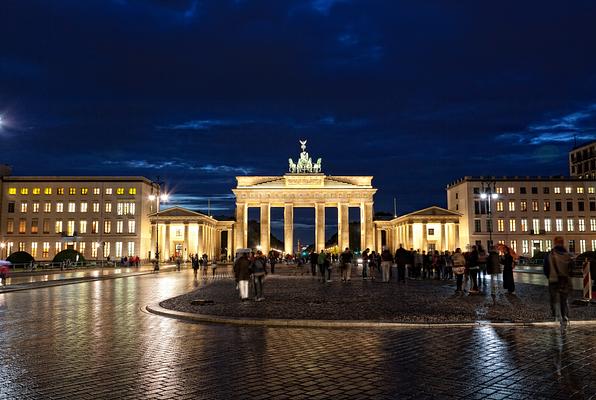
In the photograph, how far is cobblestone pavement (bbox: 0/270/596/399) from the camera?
724 cm

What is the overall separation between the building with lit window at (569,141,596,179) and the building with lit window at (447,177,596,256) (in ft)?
50.6

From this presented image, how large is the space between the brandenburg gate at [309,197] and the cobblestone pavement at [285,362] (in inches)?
3332

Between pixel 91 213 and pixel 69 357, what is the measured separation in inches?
3576

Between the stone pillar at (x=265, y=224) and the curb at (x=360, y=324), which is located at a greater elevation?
the stone pillar at (x=265, y=224)

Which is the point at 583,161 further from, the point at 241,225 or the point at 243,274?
the point at 243,274

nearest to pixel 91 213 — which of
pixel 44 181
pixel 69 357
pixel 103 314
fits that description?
pixel 44 181

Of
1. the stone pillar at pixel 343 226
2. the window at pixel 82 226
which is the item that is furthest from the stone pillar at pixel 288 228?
the window at pixel 82 226

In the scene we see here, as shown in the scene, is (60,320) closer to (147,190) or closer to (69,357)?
(69,357)

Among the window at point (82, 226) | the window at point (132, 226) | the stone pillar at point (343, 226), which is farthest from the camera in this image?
the stone pillar at point (343, 226)

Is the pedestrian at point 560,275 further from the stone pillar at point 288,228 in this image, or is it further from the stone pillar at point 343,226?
the stone pillar at point 288,228

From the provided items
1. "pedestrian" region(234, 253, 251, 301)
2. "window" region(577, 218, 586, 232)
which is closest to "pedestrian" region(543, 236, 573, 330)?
"pedestrian" region(234, 253, 251, 301)

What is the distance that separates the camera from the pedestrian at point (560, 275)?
12.0m

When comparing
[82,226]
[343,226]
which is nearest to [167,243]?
[82,226]

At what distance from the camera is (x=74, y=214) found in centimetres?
9369
